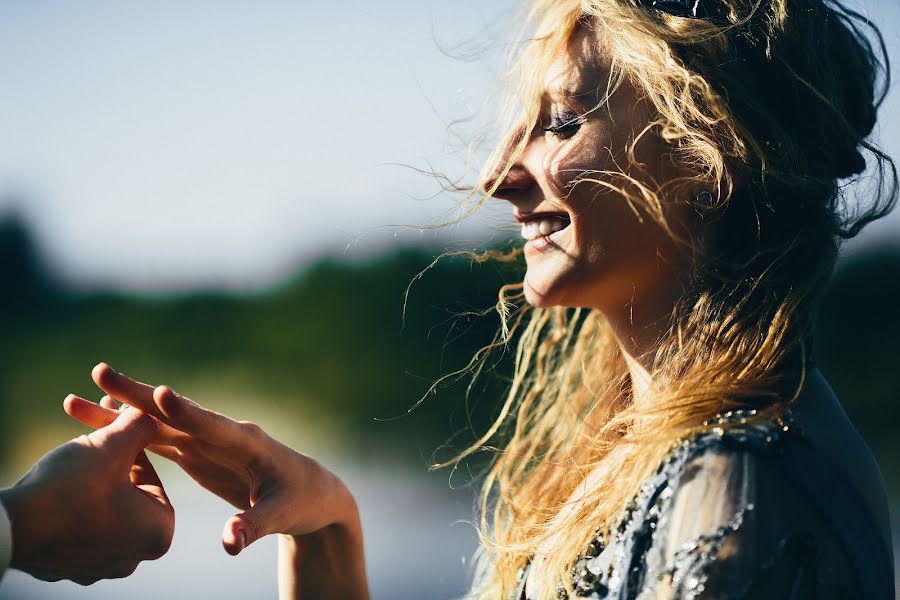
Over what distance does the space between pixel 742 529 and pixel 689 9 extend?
110cm

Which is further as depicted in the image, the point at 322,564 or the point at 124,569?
the point at 322,564

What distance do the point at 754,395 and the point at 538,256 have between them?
0.55m

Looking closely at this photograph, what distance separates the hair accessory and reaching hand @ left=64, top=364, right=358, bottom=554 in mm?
1277

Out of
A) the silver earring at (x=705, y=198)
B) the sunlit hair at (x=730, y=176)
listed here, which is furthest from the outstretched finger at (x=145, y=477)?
the silver earring at (x=705, y=198)

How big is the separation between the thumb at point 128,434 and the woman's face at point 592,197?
860mm

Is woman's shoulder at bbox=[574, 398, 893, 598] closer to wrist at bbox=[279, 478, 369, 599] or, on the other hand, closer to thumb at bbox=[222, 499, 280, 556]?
thumb at bbox=[222, 499, 280, 556]

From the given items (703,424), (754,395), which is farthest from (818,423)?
(703,424)

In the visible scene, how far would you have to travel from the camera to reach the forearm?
7.07 feet

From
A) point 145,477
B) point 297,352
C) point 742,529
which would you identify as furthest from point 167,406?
point 297,352

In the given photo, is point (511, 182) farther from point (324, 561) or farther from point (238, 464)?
point (324, 561)

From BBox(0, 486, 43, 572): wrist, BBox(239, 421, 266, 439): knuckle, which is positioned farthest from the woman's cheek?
BBox(0, 486, 43, 572): wrist

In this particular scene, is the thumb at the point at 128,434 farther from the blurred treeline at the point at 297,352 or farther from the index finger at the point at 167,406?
the blurred treeline at the point at 297,352

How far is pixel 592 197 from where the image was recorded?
5.98ft

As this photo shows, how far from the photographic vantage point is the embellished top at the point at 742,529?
1.41m
